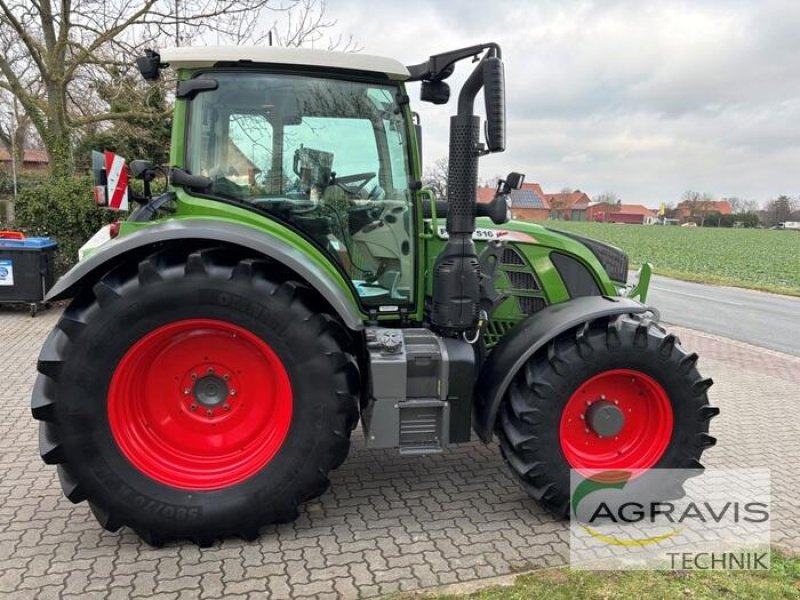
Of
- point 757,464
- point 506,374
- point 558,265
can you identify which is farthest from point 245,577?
point 757,464

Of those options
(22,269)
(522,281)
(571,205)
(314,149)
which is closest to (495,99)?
(314,149)

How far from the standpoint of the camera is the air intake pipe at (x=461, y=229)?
3271 mm

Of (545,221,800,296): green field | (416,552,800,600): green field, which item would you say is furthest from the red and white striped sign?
(545,221,800,296): green field

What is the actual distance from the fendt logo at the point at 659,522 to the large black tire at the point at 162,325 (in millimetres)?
1435

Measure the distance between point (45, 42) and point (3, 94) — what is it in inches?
288

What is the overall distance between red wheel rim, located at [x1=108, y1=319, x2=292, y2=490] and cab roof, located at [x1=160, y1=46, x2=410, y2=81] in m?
1.41

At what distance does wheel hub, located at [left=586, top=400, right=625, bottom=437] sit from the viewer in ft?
11.2

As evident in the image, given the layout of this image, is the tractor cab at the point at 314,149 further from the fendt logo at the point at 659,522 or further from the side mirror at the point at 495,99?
the fendt logo at the point at 659,522

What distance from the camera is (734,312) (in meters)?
13.1

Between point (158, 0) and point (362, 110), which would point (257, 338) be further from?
point (158, 0)

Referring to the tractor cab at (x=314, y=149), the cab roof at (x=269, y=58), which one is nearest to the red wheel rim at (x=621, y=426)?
the tractor cab at (x=314, y=149)

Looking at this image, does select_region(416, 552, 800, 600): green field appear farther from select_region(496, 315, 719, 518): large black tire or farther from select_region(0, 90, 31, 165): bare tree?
select_region(0, 90, 31, 165): bare tree

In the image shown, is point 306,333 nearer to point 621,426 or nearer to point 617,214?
point 621,426

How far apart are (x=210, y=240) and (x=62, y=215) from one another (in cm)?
823
